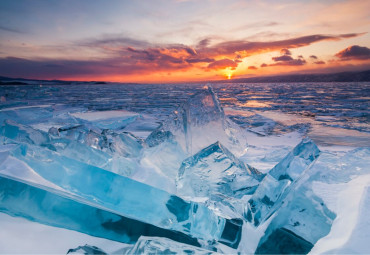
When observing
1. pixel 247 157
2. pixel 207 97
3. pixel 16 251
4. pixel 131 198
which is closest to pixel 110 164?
pixel 131 198

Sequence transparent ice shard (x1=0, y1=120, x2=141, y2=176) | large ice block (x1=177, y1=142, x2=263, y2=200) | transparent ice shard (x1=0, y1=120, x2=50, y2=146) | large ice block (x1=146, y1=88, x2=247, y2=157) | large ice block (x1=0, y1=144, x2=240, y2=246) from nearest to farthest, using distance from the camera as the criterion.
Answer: large ice block (x1=0, y1=144, x2=240, y2=246) < large ice block (x1=177, y1=142, x2=263, y2=200) < transparent ice shard (x1=0, y1=120, x2=141, y2=176) < large ice block (x1=146, y1=88, x2=247, y2=157) < transparent ice shard (x1=0, y1=120, x2=50, y2=146)

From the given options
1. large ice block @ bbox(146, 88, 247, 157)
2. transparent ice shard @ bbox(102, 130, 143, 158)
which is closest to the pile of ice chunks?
large ice block @ bbox(146, 88, 247, 157)

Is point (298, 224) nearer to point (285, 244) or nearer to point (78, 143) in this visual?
point (285, 244)

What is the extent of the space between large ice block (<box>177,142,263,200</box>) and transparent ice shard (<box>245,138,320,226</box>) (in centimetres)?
12

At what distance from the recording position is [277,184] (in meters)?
1.17

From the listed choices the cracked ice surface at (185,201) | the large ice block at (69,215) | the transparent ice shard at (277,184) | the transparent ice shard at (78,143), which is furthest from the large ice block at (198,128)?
the large ice block at (69,215)

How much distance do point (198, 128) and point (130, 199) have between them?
105 cm

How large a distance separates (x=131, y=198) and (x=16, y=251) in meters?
0.46

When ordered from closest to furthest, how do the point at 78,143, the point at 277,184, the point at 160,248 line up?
the point at 160,248, the point at 277,184, the point at 78,143

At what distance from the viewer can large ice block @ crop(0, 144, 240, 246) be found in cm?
92

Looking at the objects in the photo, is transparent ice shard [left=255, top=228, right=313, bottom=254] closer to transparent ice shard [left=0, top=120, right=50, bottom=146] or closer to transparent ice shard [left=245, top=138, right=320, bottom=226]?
transparent ice shard [left=245, top=138, right=320, bottom=226]

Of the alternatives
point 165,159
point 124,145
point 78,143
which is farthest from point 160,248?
point 124,145

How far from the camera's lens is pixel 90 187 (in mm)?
1107

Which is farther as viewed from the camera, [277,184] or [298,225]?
[277,184]
